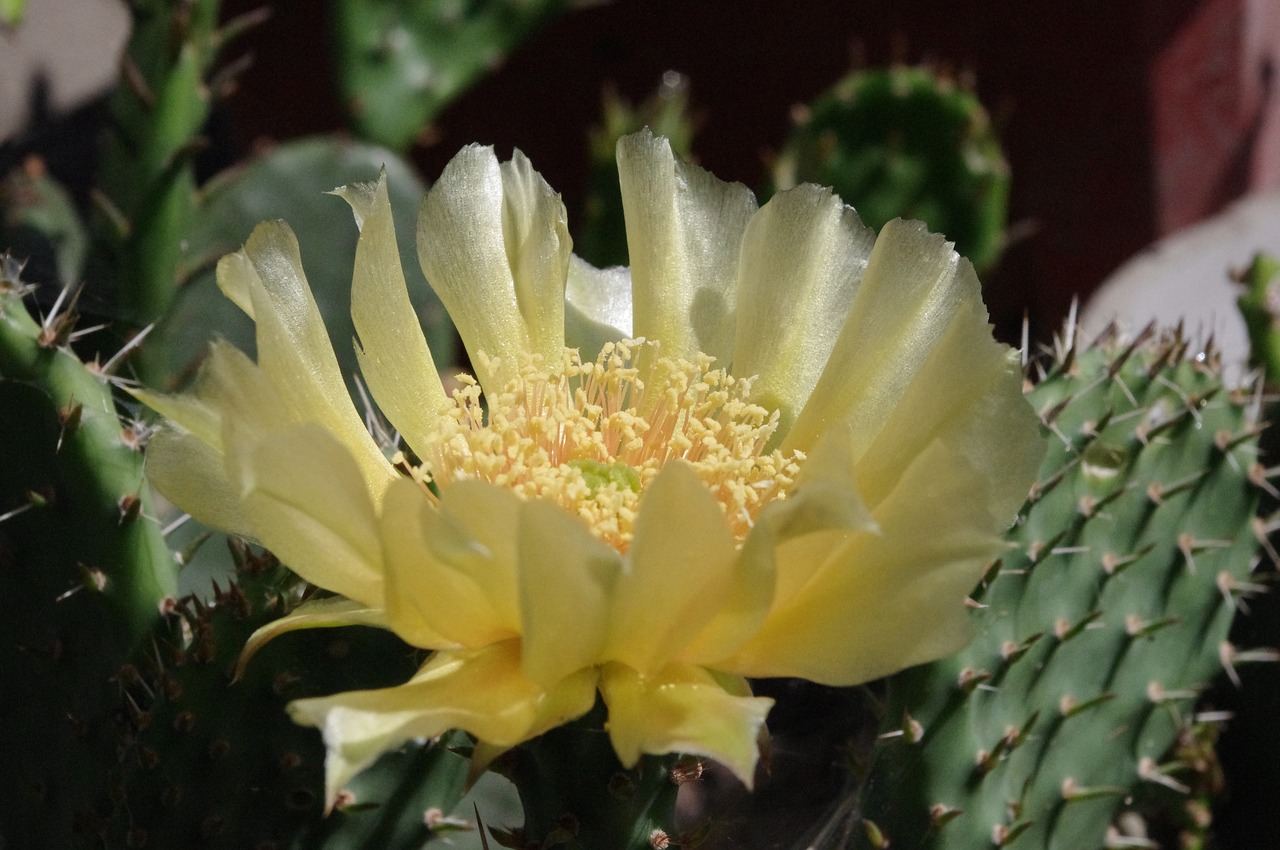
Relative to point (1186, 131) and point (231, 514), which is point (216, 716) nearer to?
point (231, 514)

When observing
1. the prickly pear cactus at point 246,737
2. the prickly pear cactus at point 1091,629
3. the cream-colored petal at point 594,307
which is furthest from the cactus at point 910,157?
the prickly pear cactus at point 246,737

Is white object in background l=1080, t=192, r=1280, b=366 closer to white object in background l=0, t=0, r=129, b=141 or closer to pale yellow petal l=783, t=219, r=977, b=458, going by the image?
pale yellow petal l=783, t=219, r=977, b=458

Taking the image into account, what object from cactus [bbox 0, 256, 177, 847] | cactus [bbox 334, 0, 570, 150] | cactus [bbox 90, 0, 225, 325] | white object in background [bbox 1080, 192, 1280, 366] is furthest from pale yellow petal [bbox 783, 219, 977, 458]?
cactus [bbox 334, 0, 570, 150]

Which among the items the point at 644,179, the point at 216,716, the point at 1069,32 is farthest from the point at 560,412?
the point at 1069,32

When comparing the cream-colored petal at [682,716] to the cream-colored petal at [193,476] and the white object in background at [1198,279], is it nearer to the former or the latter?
the cream-colored petal at [193,476]

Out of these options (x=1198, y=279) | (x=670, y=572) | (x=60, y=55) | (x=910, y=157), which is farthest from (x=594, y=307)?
(x=60, y=55)

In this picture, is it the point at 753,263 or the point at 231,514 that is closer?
the point at 231,514

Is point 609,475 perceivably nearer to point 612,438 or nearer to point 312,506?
point 612,438
